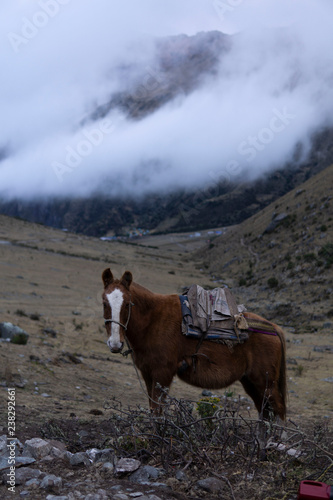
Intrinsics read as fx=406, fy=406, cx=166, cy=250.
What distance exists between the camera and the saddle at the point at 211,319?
5.79 m

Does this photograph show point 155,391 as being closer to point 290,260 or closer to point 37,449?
point 37,449

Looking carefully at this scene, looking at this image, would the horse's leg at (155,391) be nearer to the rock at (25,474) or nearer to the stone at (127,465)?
the stone at (127,465)

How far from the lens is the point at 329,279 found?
89.1ft

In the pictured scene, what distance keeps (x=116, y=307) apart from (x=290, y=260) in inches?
1246

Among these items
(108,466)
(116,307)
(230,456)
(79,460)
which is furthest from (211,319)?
(79,460)

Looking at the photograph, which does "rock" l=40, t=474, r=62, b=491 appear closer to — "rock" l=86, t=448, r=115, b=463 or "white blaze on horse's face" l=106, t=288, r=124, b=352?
A: "rock" l=86, t=448, r=115, b=463

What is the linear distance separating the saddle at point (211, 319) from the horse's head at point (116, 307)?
3.07 feet

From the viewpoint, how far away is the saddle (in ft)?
19.0

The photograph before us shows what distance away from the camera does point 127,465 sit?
4230 millimetres

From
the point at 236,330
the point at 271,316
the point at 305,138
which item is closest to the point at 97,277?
the point at 271,316

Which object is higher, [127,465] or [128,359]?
[127,465]

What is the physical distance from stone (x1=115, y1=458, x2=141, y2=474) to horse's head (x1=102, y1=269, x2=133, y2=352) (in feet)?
4.02

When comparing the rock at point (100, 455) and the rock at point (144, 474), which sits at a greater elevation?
the rock at point (144, 474)

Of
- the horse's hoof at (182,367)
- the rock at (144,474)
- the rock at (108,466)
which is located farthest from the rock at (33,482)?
the horse's hoof at (182,367)
